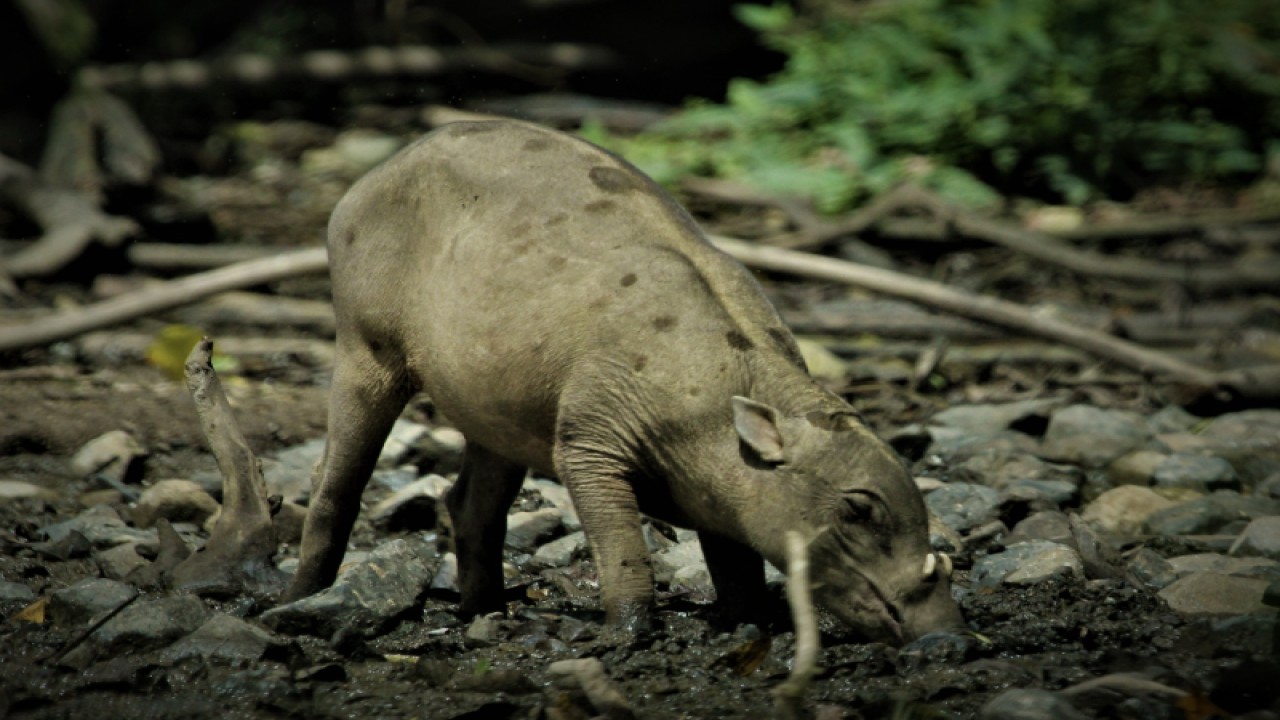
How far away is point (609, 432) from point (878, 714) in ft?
4.06

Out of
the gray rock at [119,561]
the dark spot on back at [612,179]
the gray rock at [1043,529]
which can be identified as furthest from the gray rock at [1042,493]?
the gray rock at [119,561]

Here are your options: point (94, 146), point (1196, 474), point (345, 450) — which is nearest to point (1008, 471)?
point (1196, 474)

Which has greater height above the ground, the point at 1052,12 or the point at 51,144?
the point at 1052,12

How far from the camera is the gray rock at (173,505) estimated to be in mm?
6504

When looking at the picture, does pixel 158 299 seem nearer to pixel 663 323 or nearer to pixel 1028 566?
pixel 663 323

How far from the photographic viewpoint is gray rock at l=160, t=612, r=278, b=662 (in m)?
4.79

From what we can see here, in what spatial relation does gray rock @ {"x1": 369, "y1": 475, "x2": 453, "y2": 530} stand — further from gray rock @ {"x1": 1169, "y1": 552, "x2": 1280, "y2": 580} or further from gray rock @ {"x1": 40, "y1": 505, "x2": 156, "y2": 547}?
gray rock @ {"x1": 1169, "y1": 552, "x2": 1280, "y2": 580}

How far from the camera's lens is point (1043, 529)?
6.17m

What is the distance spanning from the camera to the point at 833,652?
189 inches

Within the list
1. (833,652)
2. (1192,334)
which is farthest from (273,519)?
(1192,334)

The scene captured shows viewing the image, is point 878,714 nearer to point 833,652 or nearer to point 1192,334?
point 833,652

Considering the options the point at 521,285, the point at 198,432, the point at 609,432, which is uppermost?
the point at 521,285

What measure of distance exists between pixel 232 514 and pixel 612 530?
70.4 inches

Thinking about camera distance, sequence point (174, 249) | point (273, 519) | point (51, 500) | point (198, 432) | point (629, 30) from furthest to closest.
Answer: point (629, 30)
point (174, 249)
point (198, 432)
point (51, 500)
point (273, 519)
